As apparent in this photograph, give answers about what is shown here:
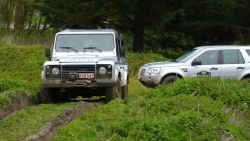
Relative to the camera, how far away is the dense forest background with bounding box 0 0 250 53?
105 feet

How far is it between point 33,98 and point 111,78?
249 cm

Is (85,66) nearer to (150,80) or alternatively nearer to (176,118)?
(150,80)

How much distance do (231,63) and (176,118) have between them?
1059 centimetres

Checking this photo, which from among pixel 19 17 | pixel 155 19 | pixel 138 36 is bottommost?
pixel 138 36

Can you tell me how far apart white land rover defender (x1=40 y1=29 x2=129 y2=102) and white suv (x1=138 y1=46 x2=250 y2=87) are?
2873 millimetres

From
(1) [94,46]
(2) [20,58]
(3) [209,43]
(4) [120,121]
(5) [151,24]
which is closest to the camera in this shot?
(4) [120,121]

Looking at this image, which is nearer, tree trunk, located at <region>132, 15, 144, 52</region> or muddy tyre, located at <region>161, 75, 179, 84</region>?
muddy tyre, located at <region>161, 75, 179, 84</region>

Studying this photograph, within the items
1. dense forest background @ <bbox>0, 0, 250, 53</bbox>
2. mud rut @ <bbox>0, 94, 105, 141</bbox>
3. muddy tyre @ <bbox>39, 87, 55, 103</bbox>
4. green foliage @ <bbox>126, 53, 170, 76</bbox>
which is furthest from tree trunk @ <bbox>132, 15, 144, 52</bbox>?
mud rut @ <bbox>0, 94, 105, 141</bbox>

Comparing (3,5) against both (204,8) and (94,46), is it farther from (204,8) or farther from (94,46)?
(94,46)

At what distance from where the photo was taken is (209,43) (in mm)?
37094

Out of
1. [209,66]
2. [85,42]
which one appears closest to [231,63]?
[209,66]

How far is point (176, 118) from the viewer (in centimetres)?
1111

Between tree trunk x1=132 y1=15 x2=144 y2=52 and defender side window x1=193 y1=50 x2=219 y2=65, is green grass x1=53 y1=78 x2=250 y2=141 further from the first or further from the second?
tree trunk x1=132 y1=15 x2=144 y2=52

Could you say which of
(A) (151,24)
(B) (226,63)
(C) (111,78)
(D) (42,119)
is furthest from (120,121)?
Result: (A) (151,24)
